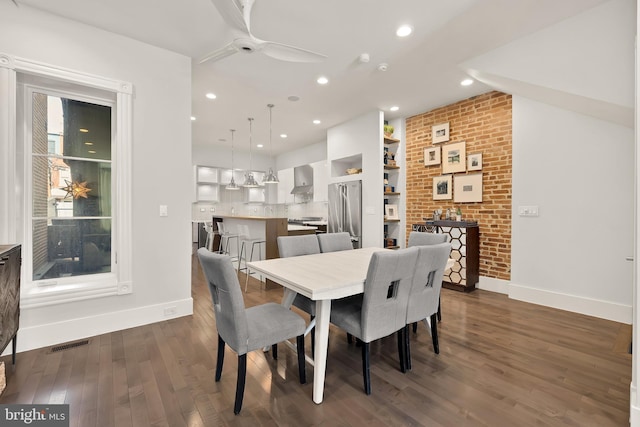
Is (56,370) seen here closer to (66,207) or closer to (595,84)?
(66,207)

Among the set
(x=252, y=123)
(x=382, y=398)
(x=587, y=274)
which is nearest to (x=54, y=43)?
(x=252, y=123)

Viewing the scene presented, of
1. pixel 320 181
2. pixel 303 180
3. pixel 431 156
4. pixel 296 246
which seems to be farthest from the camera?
pixel 303 180

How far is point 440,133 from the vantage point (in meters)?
4.52

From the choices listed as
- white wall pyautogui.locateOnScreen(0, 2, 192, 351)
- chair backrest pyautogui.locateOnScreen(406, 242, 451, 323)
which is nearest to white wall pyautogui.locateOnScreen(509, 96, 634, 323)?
chair backrest pyautogui.locateOnScreen(406, 242, 451, 323)

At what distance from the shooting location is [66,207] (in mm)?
2660

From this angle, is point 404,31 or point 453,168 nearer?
point 404,31

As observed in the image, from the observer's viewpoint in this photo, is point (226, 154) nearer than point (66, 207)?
No

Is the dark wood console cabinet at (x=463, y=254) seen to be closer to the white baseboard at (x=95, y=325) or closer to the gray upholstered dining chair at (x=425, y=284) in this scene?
the gray upholstered dining chair at (x=425, y=284)

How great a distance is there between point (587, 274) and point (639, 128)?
2444 mm

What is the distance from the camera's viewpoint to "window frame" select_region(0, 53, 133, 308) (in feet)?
7.32

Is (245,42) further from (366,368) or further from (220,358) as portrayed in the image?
(366,368)

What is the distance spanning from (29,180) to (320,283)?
2.77 m

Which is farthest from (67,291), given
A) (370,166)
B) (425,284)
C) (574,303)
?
(574,303)

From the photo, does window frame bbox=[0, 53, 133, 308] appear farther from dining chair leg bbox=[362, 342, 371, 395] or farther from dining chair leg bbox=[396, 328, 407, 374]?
dining chair leg bbox=[396, 328, 407, 374]
